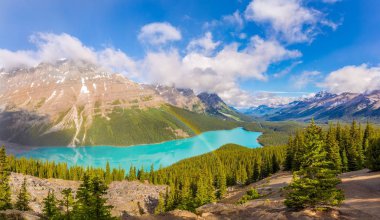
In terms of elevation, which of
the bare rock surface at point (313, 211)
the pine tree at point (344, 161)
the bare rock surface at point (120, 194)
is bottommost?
the bare rock surface at point (120, 194)

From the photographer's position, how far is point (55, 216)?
37.8m

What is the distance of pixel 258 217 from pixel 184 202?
43.2m

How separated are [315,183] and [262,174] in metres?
90.7

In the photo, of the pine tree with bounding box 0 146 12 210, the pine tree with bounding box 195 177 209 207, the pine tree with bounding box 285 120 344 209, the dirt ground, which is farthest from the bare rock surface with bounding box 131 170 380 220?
the pine tree with bounding box 195 177 209 207

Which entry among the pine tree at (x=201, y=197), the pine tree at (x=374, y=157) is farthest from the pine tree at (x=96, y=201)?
the pine tree at (x=374, y=157)

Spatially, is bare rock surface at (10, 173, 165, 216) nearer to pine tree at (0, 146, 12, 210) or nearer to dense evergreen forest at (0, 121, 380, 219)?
dense evergreen forest at (0, 121, 380, 219)

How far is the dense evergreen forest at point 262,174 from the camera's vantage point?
31.5 m

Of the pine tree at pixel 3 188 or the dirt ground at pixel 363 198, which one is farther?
the pine tree at pixel 3 188

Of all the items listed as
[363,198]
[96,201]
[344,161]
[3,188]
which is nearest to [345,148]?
[344,161]

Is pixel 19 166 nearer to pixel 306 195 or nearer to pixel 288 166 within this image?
pixel 288 166

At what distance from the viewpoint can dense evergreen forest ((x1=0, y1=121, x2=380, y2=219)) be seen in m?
31.5

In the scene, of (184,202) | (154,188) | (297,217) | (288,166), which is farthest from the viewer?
(154,188)

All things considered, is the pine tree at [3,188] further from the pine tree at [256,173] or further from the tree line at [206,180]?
the pine tree at [256,173]

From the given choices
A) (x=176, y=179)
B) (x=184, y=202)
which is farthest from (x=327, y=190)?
(x=176, y=179)
